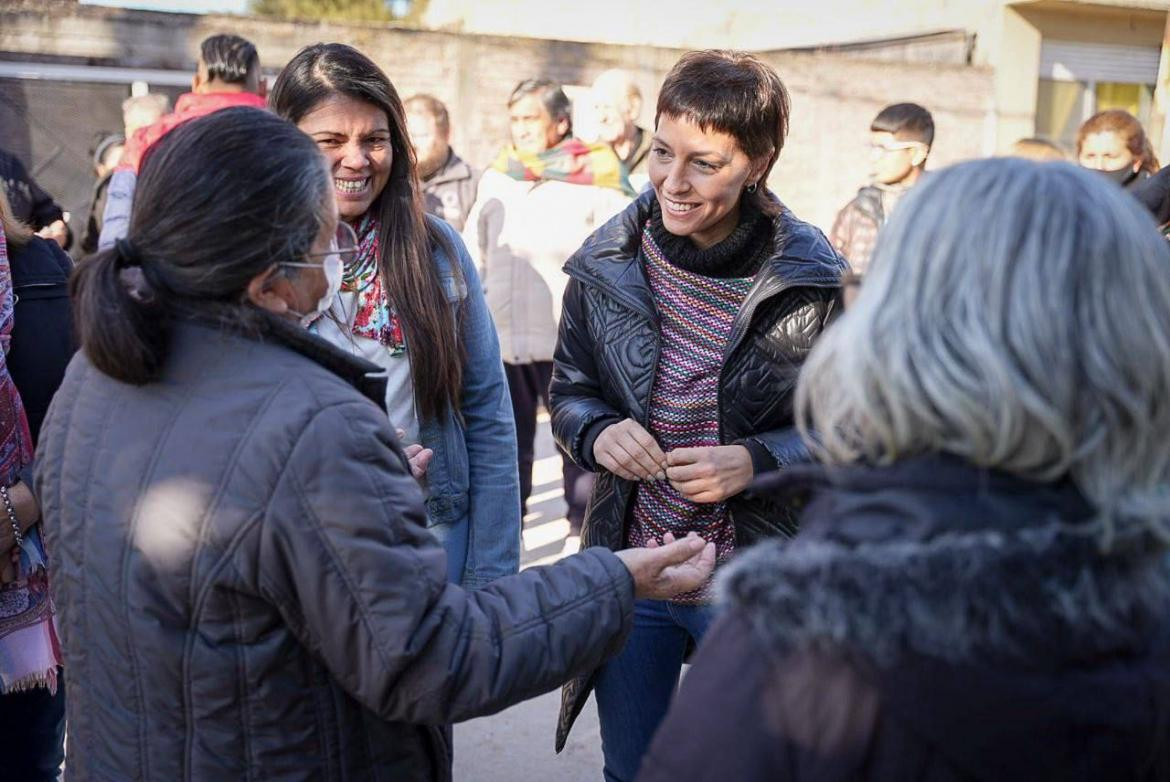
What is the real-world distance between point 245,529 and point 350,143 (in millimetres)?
1097

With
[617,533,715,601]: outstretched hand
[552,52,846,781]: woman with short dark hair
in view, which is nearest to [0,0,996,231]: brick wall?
[552,52,846,781]: woman with short dark hair

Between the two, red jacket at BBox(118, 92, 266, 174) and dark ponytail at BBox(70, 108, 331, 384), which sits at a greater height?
red jacket at BBox(118, 92, 266, 174)

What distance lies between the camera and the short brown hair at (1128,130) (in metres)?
5.39

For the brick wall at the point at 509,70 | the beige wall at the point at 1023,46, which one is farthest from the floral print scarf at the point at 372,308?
the beige wall at the point at 1023,46

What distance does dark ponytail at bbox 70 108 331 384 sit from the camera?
144cm

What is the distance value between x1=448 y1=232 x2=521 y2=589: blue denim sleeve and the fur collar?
4.78ft

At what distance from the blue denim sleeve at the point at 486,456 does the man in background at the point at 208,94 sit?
5.46 ft

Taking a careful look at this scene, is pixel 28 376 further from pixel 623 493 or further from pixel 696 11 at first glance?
pixel 696 11

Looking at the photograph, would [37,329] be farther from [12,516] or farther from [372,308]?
[372,308]

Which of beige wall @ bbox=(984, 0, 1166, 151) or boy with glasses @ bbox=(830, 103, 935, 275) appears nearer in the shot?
boy with glasses @ bbox=(830, 103, 935, 275)

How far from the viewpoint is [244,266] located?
Result: 1489 millimetres

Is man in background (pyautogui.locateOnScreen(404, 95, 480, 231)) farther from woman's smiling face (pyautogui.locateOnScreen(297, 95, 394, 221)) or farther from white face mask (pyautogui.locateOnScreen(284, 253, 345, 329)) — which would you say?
white face mask (pyautogui.locateOnScreen(284, 253, 345, 329))

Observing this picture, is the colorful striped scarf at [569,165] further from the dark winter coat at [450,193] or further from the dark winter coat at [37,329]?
the dark winter coat at [37,329]

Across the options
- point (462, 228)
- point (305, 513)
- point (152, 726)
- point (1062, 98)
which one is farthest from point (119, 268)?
point (1062, 98)
